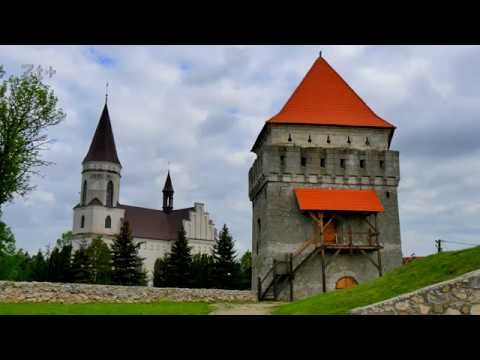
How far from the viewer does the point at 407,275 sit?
45.9 ft

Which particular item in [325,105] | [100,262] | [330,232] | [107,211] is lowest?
[100,262]

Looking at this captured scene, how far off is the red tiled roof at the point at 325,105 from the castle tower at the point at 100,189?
40378 mm

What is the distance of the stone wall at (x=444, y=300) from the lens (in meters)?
8.22

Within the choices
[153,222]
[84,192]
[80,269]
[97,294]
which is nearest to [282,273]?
[97,294]

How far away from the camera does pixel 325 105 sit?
30.7 meters

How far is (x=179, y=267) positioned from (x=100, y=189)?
2686cm

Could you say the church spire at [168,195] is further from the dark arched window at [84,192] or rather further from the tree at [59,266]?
the tree at [59,266]

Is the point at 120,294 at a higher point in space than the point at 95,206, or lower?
lower

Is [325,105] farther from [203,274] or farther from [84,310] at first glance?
[203,274]

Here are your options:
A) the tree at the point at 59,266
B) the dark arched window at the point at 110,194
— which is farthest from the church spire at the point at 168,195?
the tree at the point at 59,266
